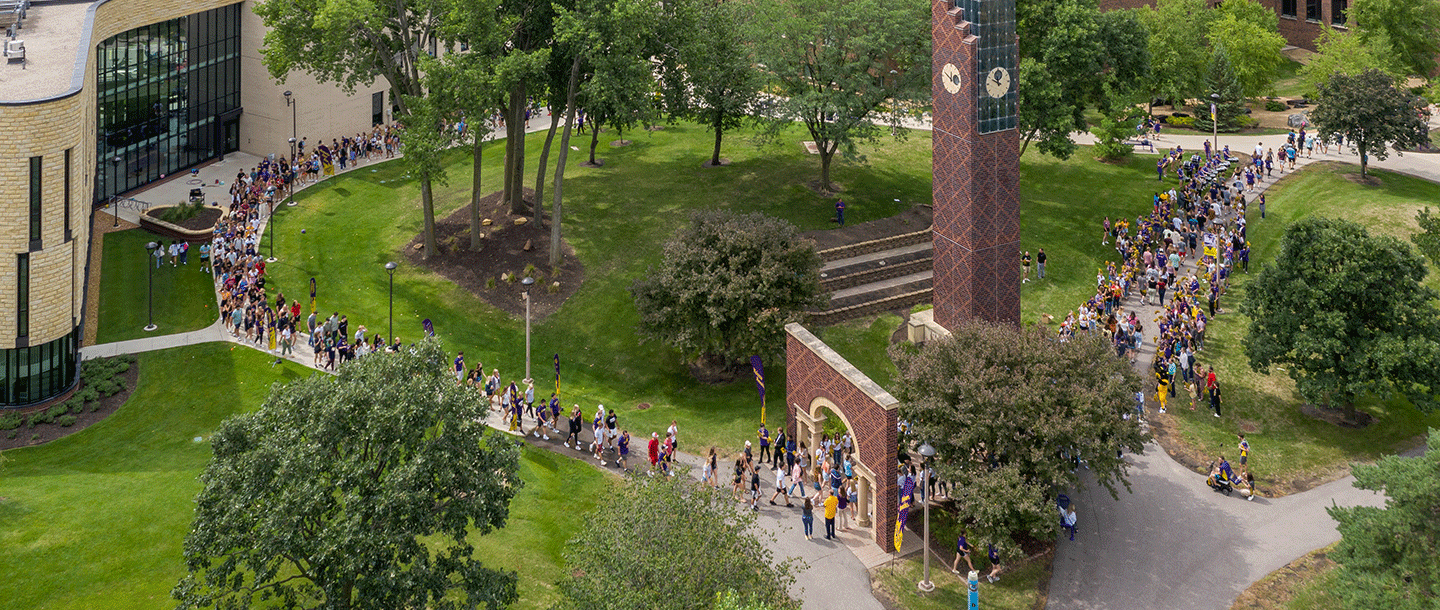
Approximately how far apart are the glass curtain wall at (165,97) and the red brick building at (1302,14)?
183 ft

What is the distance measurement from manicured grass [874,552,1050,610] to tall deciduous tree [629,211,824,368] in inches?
447

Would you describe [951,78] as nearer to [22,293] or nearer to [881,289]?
[881,289]

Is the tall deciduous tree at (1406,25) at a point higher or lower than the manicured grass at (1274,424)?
higher

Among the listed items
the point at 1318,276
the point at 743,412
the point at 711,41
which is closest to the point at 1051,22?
the point at 711,41

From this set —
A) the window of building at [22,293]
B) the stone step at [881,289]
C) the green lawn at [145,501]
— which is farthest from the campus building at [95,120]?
the stone step at [881,289]

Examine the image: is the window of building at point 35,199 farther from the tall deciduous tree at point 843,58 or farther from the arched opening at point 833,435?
the tall deciduous tree at point 843,58

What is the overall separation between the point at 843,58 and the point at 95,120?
32.6m

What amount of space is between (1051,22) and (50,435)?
149ft

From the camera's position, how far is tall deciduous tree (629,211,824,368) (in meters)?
44.1

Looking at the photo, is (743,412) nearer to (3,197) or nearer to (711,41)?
(711,41)

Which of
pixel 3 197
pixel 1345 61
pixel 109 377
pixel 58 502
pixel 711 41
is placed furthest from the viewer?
pixel 1345 61

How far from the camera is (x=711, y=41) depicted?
5572cm

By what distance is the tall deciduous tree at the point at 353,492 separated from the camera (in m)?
25.3

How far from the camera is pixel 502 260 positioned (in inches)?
2142
